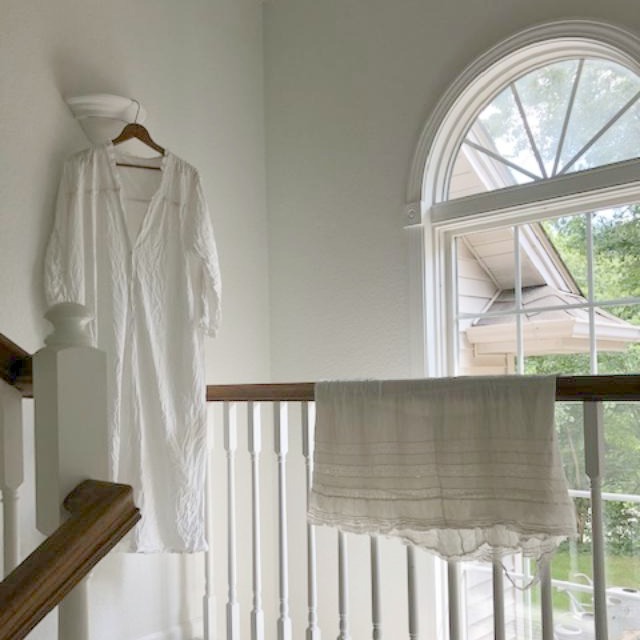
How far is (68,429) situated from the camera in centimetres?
90

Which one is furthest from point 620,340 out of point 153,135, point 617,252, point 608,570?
point 153,135

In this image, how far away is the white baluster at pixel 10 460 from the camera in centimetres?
122

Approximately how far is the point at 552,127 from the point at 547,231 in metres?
0.36

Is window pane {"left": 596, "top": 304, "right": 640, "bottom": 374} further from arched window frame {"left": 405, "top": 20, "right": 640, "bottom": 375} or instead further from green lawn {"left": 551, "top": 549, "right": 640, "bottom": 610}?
green lawn {"left": 551, "top": 549, "right": 640, "bottom": 610}

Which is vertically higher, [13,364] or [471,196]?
[471,196]

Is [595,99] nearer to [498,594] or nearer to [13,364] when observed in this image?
[498,594]

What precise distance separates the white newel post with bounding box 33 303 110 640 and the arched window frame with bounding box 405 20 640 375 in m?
1.78

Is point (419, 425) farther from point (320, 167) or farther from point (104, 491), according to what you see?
point (320, 167)

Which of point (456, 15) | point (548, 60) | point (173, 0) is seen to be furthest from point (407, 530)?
point (173, 0)

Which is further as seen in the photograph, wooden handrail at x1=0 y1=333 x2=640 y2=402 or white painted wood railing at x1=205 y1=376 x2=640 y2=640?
white painted wood railing at x1=205 y1=376 x2=640 y2=640

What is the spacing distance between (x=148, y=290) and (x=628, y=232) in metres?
1.60

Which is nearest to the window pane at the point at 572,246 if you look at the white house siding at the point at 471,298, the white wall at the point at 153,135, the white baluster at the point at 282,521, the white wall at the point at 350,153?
the white house siding at the point at 471,298

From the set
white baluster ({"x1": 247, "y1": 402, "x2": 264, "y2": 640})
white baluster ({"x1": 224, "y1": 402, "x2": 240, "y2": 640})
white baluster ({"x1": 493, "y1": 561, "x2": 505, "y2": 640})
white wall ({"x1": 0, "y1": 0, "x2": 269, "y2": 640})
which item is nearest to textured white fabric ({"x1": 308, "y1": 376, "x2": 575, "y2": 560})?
white baluster ({"x1": 493, "y1": 561, "x2": 505, "y2": 640})

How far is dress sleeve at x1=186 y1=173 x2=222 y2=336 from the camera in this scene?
239 cm
